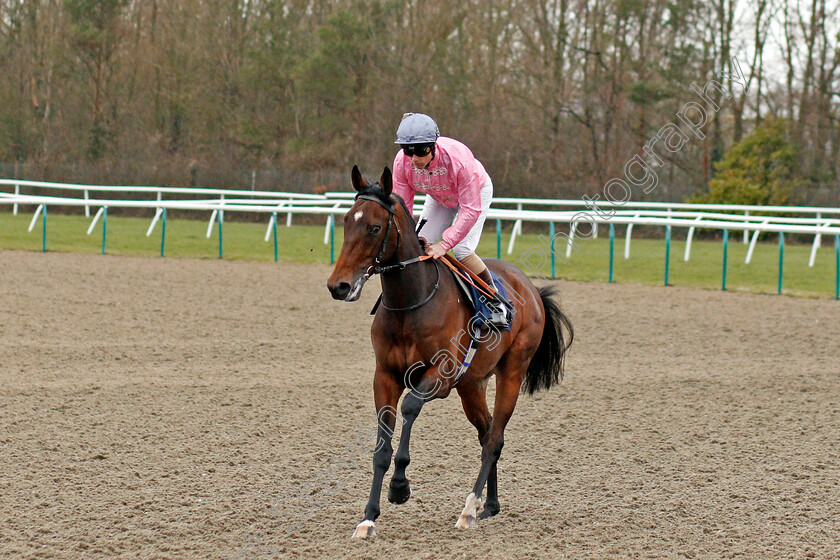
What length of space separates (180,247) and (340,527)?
44.7ft

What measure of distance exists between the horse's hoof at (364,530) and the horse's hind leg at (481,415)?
717 mm

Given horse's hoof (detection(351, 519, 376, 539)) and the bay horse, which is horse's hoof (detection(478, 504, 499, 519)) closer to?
the bay horse

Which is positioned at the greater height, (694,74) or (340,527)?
(694,74)

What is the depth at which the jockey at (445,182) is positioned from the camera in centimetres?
431

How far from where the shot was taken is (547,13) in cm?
2877

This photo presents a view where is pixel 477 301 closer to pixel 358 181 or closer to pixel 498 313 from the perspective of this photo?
pixel 498 313

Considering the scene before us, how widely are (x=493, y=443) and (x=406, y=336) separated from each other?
0.83 metres

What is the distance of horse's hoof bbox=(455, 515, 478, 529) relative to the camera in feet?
14.3

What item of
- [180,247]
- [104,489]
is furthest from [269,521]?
[180,247]

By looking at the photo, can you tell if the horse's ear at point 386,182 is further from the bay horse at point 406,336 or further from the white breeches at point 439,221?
the white breeches at point 439,221

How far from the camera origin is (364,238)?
4020mm

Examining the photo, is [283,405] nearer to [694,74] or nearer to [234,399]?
[234,399]

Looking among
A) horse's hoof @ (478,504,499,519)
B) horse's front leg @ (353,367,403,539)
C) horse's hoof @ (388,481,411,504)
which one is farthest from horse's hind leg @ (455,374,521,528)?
Result: horse's front leg @ (353,367,403,539)

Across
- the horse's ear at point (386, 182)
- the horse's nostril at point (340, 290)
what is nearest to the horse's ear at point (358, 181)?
the horse's ear at point (386, 182)
